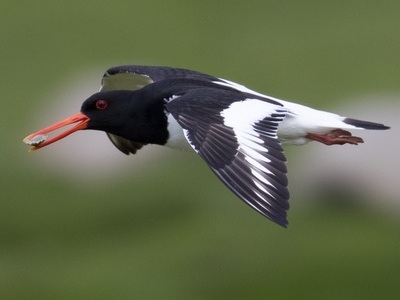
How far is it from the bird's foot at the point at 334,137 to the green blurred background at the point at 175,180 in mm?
5198

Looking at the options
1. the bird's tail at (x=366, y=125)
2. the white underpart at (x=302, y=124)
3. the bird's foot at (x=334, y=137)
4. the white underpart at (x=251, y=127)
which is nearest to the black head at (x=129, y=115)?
the white underpart at (x=302, y=124)

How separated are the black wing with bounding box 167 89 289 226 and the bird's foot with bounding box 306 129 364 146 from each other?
25.1 inches

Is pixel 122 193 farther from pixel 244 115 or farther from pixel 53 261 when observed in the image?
pixel 244 115

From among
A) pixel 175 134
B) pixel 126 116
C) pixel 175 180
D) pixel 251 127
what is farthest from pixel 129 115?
pixel 175 180

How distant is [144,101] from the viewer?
1238cm

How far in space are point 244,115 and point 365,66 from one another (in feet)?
39.3

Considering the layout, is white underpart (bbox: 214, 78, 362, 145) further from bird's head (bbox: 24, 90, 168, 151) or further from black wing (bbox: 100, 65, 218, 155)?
black wing (bbox: 100, 65, 218, 155)

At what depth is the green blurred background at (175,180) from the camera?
729 inches

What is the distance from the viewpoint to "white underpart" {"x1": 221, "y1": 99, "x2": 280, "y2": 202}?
10866mm

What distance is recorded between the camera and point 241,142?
11.1 meters

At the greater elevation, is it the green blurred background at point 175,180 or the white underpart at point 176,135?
the white underpart at point 176,135

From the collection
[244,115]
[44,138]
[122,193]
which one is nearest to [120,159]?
[122,193]

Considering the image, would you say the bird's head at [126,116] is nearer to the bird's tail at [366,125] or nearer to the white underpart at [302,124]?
the white underpart at [302,124]

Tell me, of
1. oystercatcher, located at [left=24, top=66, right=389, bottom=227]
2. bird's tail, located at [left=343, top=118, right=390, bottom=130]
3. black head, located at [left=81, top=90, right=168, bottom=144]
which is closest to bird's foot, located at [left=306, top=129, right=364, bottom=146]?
oystercatcher, located at [left=24, top=66, right=389, bottom=227]
